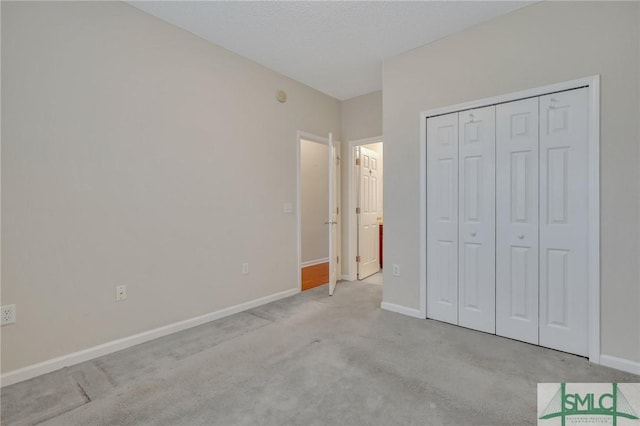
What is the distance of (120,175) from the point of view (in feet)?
7.80

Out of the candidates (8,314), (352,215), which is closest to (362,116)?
(352,215)

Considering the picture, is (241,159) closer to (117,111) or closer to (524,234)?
(117,111)

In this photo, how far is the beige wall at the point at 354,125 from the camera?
423 centimetres

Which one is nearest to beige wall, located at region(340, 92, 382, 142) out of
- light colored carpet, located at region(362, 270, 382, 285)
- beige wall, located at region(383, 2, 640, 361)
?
beige wall, located at region(383, 2, 640, 361)

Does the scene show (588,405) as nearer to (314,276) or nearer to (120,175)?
(120,175)

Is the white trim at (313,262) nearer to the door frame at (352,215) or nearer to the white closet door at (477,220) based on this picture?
the door frame at (352,215)

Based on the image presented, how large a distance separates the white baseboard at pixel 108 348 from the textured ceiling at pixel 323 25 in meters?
2.70

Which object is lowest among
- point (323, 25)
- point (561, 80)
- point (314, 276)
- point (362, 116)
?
point (314, 276)

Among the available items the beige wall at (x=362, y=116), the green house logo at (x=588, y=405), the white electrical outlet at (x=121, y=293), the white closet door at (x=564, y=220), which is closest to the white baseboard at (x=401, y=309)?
the white closet door at (x=564, y=220)

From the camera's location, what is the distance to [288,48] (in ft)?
10.0

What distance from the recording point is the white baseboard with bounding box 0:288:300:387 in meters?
1.94

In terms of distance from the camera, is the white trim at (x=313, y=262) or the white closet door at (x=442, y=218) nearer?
the white closet door at (x=442, y=218)

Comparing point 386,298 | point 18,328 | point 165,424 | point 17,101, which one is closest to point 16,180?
point 17,101

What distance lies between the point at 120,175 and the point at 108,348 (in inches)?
53.0
